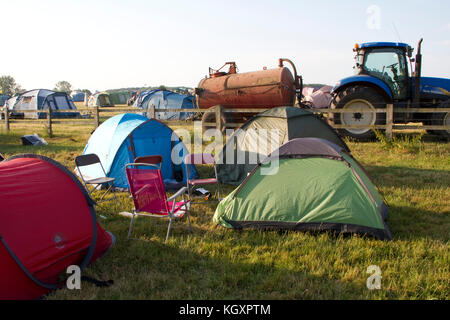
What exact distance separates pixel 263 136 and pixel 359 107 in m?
5.05

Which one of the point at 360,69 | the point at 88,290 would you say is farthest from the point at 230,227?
the point at 360,69

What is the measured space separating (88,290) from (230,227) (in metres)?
1.97

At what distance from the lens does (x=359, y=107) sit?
10.7 meters

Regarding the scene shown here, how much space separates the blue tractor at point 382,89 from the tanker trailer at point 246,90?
1.66 metres

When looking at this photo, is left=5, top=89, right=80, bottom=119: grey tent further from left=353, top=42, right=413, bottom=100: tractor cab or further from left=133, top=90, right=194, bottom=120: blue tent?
left=353, top=42, right=413, bottom=100: tractor cab

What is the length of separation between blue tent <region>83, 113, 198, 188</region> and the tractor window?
6.60 m

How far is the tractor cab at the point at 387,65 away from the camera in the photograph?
10.6 metres

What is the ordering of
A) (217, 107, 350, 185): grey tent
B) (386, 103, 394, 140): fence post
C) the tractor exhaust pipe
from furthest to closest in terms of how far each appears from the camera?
the tractor exhaust pipe < (386, 103, 394, 140): fence post < (217, 107, 350, 185): grey tent

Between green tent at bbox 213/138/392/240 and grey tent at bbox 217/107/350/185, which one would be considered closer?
green tent at bbox 213/138/392/240

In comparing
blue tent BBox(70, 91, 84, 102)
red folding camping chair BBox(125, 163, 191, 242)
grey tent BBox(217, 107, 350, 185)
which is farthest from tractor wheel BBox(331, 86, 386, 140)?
blue tent BBox(70, 91, 84, 102)

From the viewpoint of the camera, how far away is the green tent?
4402mm

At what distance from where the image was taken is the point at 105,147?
7191 millimetres

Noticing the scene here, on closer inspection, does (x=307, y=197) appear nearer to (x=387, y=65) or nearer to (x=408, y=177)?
(x=408, y=177)

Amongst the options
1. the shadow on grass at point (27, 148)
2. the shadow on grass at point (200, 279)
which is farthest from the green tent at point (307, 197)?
the shadow on grass at point (27, 148)
